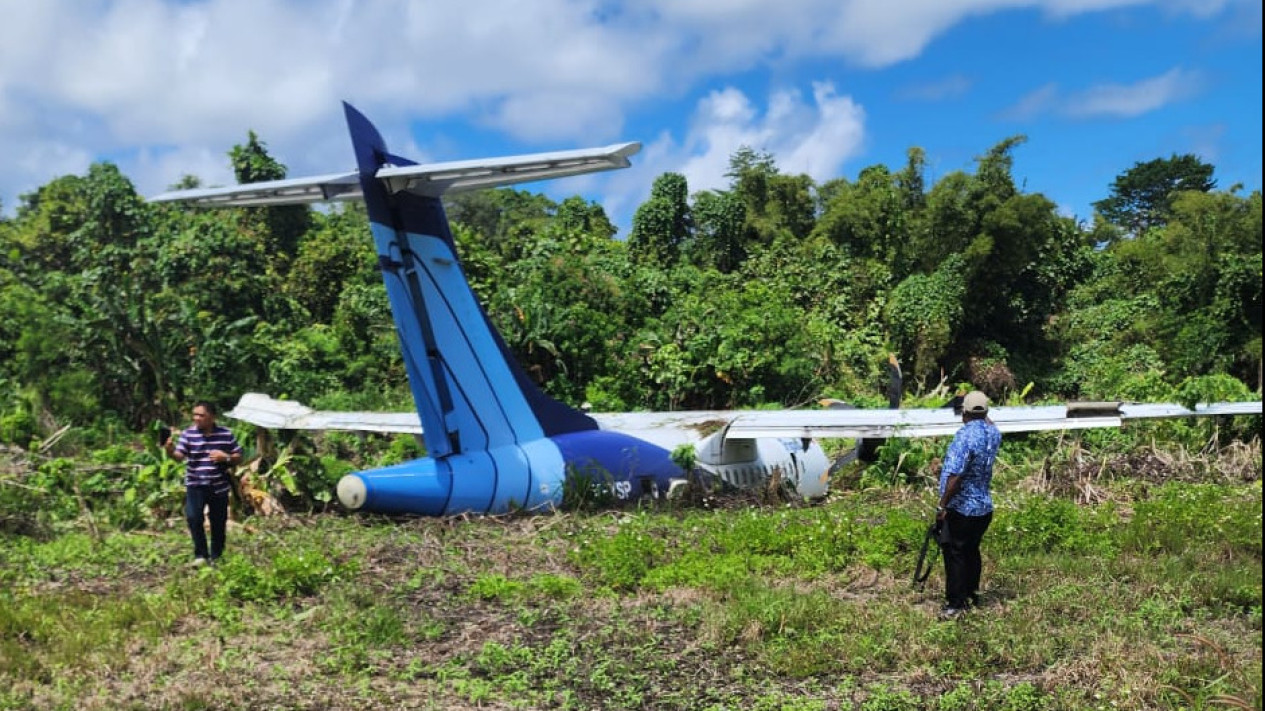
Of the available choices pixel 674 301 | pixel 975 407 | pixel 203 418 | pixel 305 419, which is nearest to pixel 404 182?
pixel 203 418

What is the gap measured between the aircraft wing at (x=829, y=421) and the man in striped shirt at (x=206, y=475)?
3.05m

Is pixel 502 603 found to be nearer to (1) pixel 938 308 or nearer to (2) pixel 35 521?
(2) pixel 35 521

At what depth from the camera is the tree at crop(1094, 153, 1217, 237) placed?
46250 mm

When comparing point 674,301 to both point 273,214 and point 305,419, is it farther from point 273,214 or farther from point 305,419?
point 273,214

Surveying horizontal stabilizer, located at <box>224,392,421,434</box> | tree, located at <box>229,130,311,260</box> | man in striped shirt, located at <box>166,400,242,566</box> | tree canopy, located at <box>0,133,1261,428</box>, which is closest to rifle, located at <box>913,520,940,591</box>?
man in striped shirt, located at <box>166,400,242,566</box>

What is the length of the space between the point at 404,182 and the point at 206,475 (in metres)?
3.14

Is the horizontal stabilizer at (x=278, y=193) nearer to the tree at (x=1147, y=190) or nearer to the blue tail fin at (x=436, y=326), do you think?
the blue tail fin at (x=436, y=326)

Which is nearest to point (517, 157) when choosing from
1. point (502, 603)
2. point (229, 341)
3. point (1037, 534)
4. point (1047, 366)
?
point (502, 603)

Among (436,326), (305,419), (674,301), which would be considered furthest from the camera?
(674,301)

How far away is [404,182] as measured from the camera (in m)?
9.51

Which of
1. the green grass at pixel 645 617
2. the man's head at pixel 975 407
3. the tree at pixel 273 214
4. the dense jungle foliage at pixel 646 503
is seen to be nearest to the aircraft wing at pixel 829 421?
the dense jungle foliage at pixel 646 503

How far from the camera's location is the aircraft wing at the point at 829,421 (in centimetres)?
1159

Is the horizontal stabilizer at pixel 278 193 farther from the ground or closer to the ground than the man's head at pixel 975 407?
farther from the ground

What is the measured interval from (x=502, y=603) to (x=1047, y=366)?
2402 cm
